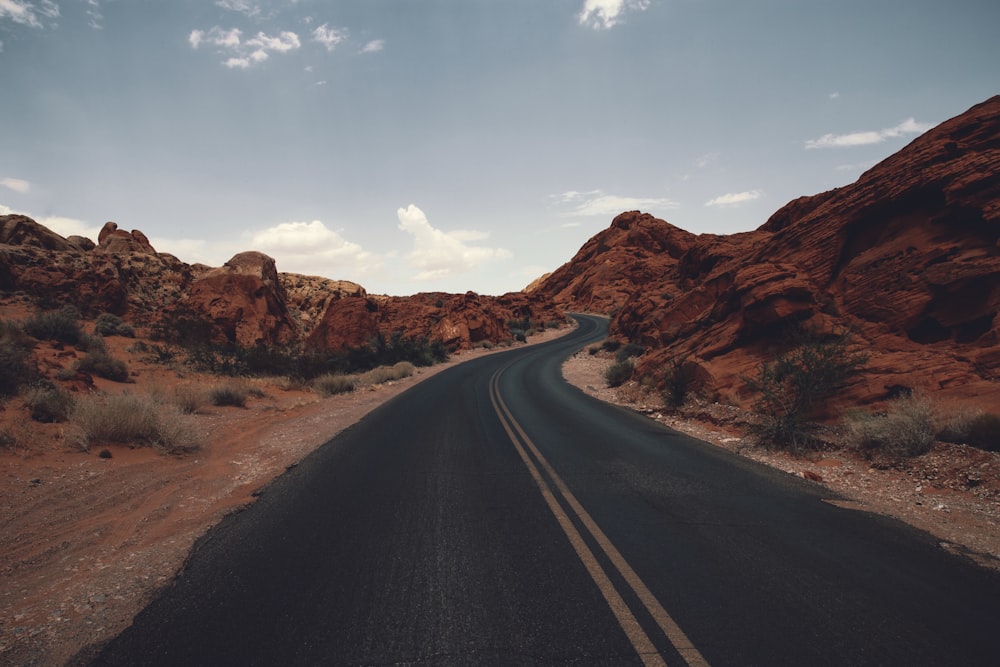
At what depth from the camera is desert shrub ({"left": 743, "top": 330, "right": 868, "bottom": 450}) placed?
870 centimetres

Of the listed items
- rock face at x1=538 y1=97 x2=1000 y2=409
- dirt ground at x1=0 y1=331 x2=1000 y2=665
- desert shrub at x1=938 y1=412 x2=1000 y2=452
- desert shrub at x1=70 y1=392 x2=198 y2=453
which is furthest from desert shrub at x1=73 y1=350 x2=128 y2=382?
desert shrub at x1=938 y1=412 x2=1000 y2=452

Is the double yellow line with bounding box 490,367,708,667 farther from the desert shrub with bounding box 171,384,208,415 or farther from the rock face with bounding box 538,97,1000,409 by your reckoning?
the desert shrub with bounding box 171,384,208,415

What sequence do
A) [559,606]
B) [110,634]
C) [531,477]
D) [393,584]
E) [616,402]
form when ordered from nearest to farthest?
[110,634] → [559,606] → [393,584] → [531,477] → [616,402]

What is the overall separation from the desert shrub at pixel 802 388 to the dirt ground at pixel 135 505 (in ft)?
1.92

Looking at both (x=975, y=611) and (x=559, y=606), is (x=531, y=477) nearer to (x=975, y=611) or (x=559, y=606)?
(x=559, y=606)

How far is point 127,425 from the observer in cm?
807

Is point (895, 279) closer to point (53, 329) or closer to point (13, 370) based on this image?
point (13, 370)

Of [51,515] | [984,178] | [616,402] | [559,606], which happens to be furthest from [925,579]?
[616,402]

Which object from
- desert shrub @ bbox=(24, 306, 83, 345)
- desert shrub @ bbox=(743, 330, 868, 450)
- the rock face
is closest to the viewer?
the rock face

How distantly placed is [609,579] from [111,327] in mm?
24233

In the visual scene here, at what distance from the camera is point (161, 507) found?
18.8 ft

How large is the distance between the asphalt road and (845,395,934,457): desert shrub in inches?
75.3

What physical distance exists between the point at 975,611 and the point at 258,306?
29.2m

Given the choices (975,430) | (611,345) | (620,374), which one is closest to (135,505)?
(975,430)
